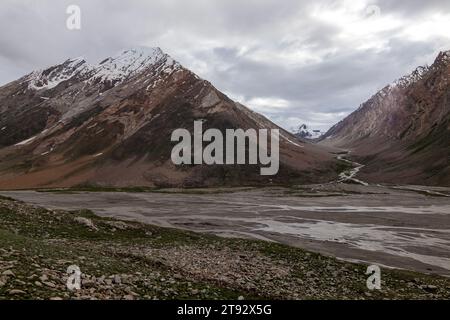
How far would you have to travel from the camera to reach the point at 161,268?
26109 mm

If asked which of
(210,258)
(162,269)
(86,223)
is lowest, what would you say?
(210,258)

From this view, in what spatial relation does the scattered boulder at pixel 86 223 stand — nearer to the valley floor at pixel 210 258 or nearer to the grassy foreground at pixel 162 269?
the grassy foreground at pixel 162 269

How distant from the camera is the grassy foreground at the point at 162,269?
61.5 feet

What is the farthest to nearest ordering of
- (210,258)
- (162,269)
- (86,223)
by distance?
(86,223), (210,258), (162,269)

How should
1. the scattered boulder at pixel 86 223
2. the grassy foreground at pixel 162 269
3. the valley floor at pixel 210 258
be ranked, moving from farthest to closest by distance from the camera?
1. the scattered boulder at pixel 86 223
2. the valley floor at pixel 210 258
3. the grassy foreground at pixel 162 269

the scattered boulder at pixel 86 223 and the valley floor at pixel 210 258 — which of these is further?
the scattered boulder at pixel 86 223

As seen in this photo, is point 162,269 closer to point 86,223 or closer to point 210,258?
point 210,258

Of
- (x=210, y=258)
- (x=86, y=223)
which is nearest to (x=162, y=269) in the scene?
(x=210, y=258)

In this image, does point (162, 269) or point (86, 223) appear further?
point (86, 223)

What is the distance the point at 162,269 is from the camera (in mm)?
25812

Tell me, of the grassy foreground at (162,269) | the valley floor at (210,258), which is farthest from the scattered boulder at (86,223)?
the valley floor at (210,258)
